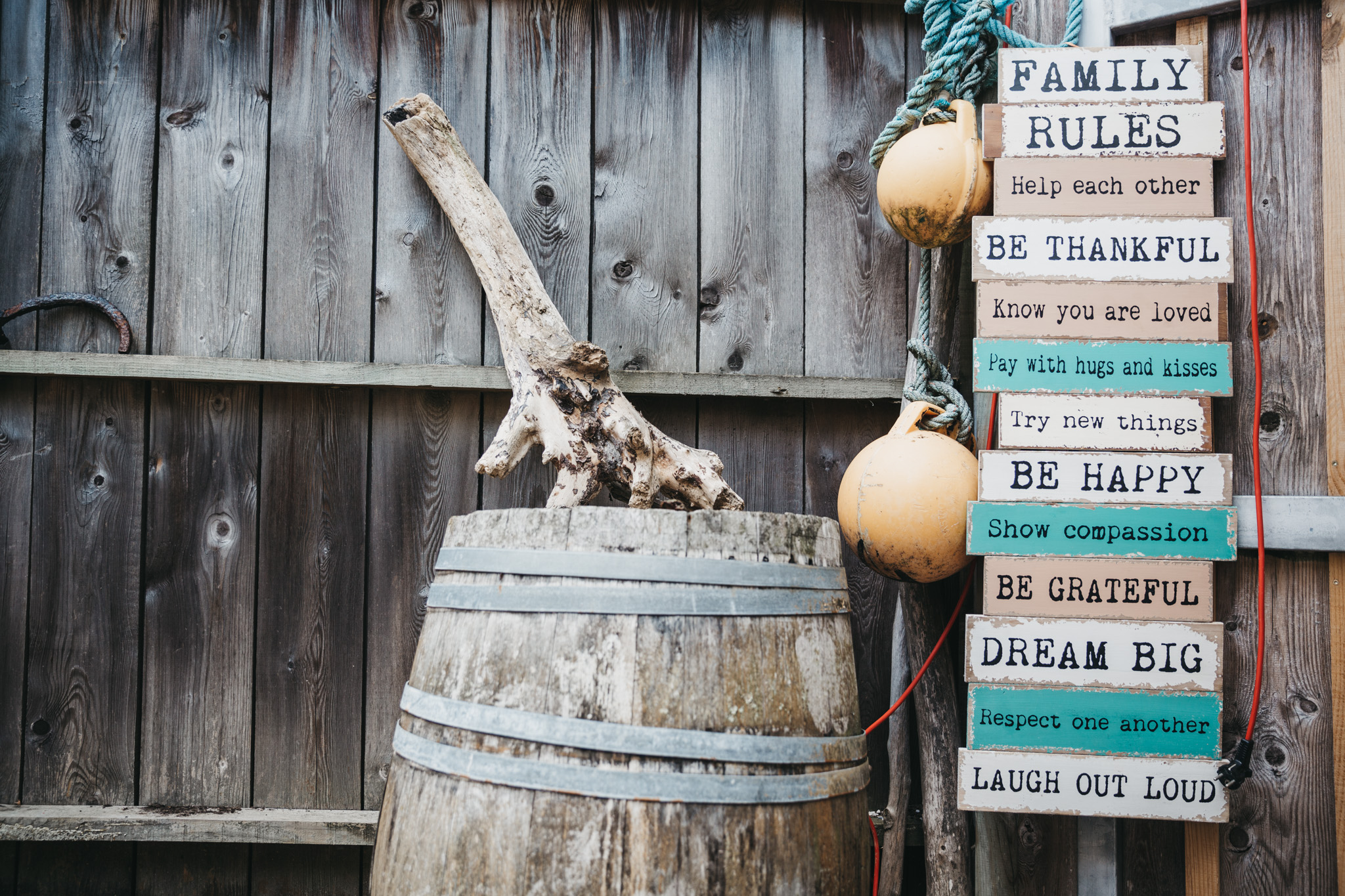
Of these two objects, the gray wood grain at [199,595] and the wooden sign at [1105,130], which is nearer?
the wooden sign at [1105,130]

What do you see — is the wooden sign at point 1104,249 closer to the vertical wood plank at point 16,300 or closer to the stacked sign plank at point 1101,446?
the stacked sign plank at point 1101,446

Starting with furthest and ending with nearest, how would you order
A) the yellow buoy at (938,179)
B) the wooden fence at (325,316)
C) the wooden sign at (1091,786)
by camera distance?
the wooden fence at (325,316) → the yellow buoy at (938,179) → the wooden sign at (1091,786)

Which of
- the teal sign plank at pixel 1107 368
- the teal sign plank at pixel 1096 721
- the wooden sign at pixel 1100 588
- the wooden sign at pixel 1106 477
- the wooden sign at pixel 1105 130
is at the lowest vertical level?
the teal sign plank at pixel 1096 721

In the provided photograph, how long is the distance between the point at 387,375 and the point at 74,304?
2.51 feet

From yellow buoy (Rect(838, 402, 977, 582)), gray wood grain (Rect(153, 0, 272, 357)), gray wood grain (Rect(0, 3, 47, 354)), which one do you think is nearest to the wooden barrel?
yellow buoy (Rect(838, 402, 977, 582))

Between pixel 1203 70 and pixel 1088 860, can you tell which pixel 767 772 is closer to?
pixel 1088 860

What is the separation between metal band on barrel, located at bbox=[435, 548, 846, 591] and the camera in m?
1.12

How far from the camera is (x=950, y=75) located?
1.60m

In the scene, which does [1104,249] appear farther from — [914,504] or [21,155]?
[21,155]

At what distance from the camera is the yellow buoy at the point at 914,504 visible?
144 cm

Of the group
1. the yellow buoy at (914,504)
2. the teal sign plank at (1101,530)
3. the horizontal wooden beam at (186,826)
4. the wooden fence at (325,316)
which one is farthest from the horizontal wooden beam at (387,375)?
the horizontal wooden beam at (186,826)

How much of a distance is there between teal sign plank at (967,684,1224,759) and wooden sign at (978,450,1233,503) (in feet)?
1.15

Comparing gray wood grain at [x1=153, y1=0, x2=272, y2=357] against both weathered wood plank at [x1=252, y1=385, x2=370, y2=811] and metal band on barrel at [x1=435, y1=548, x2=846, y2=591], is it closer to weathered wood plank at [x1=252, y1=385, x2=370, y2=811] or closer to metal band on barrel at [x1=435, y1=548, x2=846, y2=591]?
weathered wood plank at [x1=252, y1=385, x2=370, y2=811]

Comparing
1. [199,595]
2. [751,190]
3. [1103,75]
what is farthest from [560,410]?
[1103,75]
